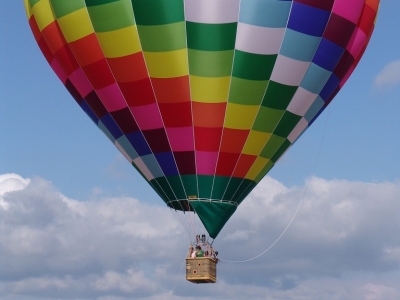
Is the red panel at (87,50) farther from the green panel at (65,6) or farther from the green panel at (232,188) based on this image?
the green panel at (232,188)

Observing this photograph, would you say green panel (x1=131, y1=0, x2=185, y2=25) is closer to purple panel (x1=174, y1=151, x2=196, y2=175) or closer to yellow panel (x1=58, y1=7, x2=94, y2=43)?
yellow panel (x1=58, y1=7, x2=94, y2=43)

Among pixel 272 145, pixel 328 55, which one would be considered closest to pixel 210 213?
pixel 272 145

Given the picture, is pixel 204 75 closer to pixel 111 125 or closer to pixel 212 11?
pixel 212 11

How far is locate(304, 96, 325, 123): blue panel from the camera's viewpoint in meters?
24.4

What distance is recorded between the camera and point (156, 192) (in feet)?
79.7

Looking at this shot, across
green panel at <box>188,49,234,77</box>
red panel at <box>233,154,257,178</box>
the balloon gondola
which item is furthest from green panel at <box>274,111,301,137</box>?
green panel at <box>188,49,234,77</box>

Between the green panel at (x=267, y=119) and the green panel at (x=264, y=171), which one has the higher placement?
the green panel at (x=267, y=119)

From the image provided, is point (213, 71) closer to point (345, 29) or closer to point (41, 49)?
point (345, 29)

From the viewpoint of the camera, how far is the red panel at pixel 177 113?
76.2 ft

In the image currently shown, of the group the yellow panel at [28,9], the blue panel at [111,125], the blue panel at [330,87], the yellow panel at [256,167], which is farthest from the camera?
the yellow panel at [28,9]

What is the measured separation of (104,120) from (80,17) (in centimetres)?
240

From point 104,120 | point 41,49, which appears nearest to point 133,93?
point 104,120

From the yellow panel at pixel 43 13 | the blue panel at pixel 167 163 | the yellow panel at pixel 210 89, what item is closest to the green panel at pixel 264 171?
the blue panel at pixel 167 163

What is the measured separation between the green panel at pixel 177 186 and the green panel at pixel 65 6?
3990 mm
